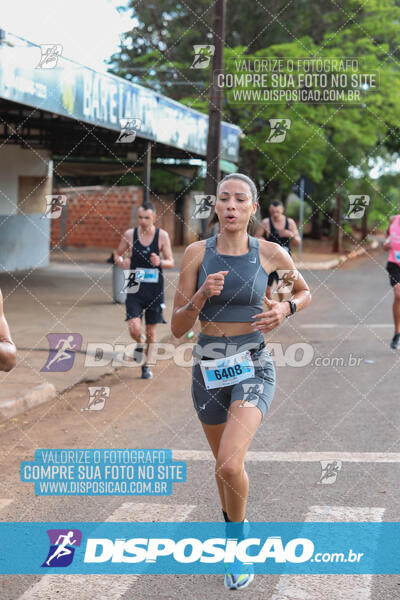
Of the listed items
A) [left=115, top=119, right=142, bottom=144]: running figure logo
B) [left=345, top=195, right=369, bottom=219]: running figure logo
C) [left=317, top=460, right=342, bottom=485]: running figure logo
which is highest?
[left=115, top=119, right=142, bottom=144]: running figure logo

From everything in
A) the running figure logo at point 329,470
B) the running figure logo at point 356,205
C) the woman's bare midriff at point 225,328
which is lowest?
the running figure logo at point 329,470

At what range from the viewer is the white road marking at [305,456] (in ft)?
22.3

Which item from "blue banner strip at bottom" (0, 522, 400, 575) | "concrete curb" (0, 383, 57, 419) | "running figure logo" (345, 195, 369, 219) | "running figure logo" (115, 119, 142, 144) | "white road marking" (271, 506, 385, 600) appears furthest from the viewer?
"running figure logo" (115, 119, 142, 144)

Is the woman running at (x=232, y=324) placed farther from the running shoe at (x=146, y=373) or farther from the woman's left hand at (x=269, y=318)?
the running shoe at (x=146, y=373)

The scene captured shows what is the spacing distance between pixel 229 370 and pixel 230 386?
9 centimetres

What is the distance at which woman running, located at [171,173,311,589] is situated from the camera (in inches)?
179

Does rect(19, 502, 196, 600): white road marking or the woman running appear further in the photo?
the woman running

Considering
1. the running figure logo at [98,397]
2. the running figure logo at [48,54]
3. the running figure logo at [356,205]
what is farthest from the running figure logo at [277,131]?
the running figure logo at [98,397]

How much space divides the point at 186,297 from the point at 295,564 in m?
1.47

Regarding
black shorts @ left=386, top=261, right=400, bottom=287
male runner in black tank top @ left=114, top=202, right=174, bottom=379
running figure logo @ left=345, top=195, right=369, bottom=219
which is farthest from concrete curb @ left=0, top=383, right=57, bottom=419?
black shorts @ left=386, top=261, right=400, bottom=287

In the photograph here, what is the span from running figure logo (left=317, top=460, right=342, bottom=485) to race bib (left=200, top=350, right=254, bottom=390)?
1.88 m

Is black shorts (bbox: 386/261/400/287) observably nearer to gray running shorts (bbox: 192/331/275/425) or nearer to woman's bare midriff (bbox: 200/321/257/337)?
gray running shorts (bbox: 192/331/275/425)

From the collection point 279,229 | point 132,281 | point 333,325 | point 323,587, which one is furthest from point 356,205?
point 323,587

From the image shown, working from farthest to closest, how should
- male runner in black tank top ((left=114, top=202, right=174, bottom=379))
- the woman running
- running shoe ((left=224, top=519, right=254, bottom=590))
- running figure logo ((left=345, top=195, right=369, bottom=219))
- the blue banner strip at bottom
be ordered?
1. running figure logo ((left=345, top=195, right=369, bottom=219))
2. male runner in black tank top ((left=114, top=202, right=174, bottom=379))
3. the blue banner strip at bottom
4. the woman running
5. running shoe ((left=224, top=519, right=254, bottom=590))
